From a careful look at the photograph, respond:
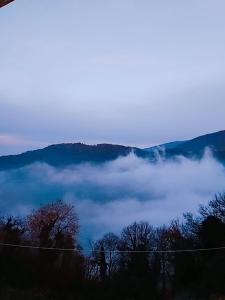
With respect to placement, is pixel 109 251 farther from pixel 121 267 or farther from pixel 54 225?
pixel 54 225

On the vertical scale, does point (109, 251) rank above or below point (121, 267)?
above

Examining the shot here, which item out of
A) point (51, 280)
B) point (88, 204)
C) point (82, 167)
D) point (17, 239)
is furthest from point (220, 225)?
point (82, 167)

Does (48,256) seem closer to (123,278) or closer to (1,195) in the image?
(123,278)

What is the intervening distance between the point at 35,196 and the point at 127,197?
686 inches

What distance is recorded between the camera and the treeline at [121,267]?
64.1 ft

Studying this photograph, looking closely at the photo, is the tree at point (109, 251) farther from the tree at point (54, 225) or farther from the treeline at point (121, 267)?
the tree at point (54, 225)

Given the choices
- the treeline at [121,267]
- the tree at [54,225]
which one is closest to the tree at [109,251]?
the treeline at [121,267]

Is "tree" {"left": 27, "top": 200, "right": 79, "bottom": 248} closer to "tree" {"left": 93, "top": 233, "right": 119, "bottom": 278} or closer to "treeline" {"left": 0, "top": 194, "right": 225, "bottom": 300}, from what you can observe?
"treeline" {"left": 0, "top": 194, "right": 225, "bottom": 300}

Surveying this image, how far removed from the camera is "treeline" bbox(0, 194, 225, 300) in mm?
19531

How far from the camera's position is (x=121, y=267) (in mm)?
25531

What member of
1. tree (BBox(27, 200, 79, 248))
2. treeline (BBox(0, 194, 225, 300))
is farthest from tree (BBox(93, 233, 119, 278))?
tree (BBox(27, 200, 79, 248))

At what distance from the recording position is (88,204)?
256 feet

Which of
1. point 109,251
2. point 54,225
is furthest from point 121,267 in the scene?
point 54,225

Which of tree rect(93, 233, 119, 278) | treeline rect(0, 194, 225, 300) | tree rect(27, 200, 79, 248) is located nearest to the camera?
treeline rect(0, 194, 225, 300)
